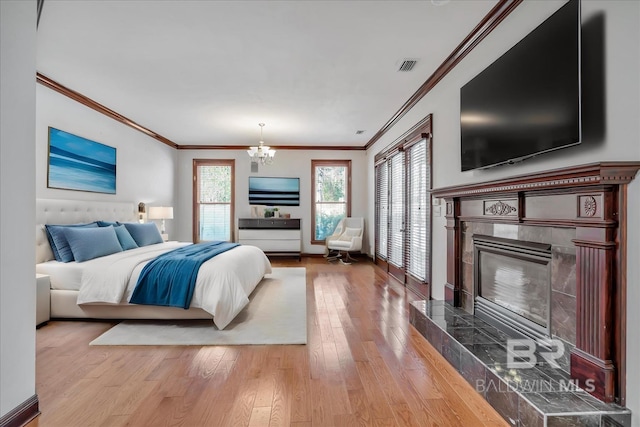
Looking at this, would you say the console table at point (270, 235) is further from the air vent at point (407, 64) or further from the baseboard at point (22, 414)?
the baseboard at point (22, 414)

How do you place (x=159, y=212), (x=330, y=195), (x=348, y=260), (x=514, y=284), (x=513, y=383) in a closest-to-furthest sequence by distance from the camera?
1. (x=513, y=383)
2. (x=514, y=284)
3. (x=159, y=212)
4. (x=348, y=260)
5. (x=330, y=195)

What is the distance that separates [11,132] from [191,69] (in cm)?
222

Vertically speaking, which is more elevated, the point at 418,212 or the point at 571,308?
the point at 418,212

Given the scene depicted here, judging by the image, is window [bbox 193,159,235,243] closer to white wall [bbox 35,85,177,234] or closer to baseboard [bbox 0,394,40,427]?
white wall [bbox 35,85,177,234]

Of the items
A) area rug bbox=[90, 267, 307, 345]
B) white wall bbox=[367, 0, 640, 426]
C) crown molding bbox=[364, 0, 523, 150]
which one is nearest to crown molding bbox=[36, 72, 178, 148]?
area rug bbox=[90, 267, 307, 345]

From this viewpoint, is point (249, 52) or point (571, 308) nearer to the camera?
point (571, 308)

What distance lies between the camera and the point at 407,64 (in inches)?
133

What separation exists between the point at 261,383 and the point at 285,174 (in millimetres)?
6036

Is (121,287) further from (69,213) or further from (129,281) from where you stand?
(69,213)

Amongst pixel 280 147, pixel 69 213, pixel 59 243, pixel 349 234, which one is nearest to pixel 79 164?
pixel 69 213

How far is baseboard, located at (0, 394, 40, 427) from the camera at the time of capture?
5.13 ft

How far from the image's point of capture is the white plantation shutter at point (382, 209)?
605cm

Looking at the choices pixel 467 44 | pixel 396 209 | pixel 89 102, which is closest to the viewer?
pixel 467 44

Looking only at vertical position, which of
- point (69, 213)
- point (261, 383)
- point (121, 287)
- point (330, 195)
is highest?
point (330, 195)
